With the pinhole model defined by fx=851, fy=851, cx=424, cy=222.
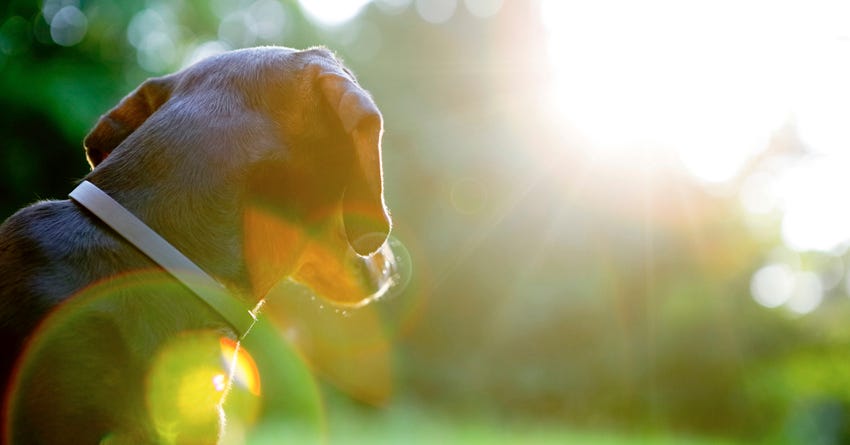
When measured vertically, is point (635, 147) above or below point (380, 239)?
below

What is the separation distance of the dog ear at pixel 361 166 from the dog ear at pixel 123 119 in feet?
2.31

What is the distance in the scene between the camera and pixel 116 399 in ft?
7.73

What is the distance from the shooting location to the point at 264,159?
2.74 meters

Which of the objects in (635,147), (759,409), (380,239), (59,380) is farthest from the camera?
(759,409)

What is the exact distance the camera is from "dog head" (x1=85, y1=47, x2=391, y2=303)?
105 inches

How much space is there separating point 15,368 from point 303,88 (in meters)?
Result: 1.23

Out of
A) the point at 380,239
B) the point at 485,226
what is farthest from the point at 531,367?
the point at 380,239

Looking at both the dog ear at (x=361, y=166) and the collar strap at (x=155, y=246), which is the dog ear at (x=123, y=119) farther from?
the dog ear at (x=361, y=166)

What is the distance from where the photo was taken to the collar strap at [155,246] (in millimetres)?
2518

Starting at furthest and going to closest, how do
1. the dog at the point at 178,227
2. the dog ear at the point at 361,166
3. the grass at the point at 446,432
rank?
1. the grass at the point at 446,432
2. the dog ear at the point at 361,166
3. the dog at the point at 178,227

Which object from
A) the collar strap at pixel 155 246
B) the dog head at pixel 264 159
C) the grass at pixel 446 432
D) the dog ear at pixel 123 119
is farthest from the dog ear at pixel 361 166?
the grass at pixel 446 432

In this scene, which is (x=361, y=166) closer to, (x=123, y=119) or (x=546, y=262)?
(x=123, y=119)

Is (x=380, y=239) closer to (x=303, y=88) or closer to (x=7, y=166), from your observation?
(x=303, y=88)

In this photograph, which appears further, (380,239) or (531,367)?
(531,367)
